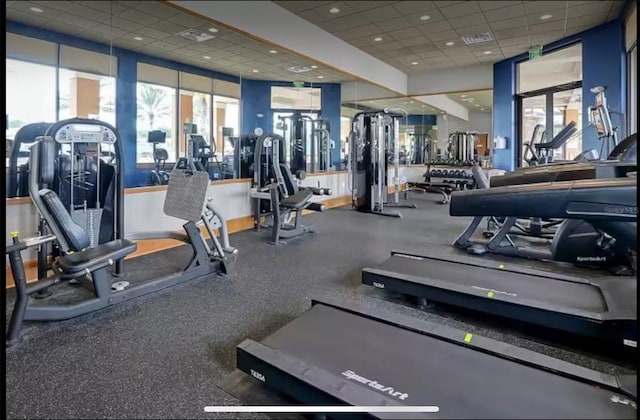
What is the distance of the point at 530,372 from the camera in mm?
1583

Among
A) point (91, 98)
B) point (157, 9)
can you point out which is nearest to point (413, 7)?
point (157, 9)

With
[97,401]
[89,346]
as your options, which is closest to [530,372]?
[97,401]

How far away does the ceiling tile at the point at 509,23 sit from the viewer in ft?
19.3

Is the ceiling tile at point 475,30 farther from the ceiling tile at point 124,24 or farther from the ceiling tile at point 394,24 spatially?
the ceiling tile at point 124,24

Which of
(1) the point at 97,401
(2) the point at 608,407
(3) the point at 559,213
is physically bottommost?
(1) the point at 97,401

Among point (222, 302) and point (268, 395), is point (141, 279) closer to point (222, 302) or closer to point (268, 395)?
point (222, 302)

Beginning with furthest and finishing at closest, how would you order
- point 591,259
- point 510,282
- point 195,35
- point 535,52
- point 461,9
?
1. point 535,52
2. point 461,9
3. point 195,35
4. point 591,259
5. point 510,282

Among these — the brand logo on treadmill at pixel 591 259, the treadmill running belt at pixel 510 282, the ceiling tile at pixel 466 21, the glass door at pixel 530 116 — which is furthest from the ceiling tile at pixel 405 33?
the treadmill running belt at pixel 510 282

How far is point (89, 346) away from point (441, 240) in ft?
13.0

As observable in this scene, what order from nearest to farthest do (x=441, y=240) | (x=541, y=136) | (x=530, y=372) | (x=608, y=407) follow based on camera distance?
(x=608, y=407)
(x=530, y=372)
(x=441, y=240)
(x=541, y=136)

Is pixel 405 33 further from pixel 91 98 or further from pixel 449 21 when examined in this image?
pixel 91 98

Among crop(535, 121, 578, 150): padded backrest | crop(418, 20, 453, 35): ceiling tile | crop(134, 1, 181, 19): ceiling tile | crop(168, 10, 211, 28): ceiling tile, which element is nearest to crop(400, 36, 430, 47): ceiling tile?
crop(418, 20, 453, 35): ceiling tile

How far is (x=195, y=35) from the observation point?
5160mm

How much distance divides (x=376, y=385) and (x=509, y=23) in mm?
6490
